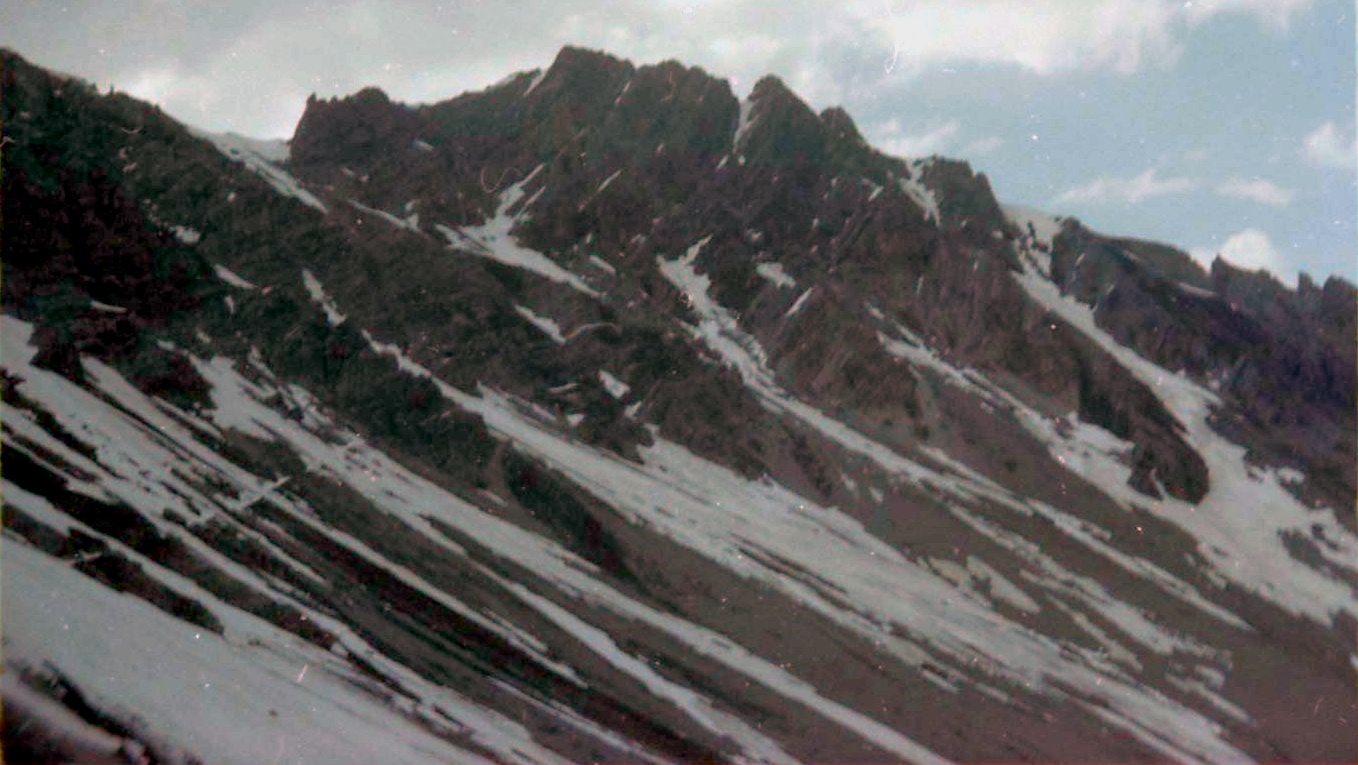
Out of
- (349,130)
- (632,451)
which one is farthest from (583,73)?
(632,451)

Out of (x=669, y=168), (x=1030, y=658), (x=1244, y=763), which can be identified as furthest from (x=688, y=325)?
(x=1244, y=763)

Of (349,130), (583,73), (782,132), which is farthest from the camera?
(583,73)

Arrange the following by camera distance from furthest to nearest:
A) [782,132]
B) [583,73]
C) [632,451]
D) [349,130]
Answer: [583,73], [782,132], [349,130], [632,451]

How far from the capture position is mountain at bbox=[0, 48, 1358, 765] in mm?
11930

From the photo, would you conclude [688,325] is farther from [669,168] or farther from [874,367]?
[669,168]

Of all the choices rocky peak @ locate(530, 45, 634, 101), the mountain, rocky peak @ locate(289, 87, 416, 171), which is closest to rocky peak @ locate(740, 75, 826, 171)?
the mountain

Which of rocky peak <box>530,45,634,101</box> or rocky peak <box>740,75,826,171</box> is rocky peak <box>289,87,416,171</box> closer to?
rocky peak <box>530,45,634,101</box>

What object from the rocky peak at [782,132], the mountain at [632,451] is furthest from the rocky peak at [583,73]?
the rocky peak at [782,132]

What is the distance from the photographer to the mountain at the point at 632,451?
1193 cm

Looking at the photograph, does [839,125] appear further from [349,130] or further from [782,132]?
[349,130]

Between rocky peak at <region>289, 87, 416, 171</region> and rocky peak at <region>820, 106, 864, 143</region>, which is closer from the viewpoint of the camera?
rocky peak at <region>289, 87, 416, 171</region>

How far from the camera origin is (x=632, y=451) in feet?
104

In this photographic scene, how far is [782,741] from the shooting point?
16.4m

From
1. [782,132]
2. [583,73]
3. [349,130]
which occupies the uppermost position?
[782,132]
